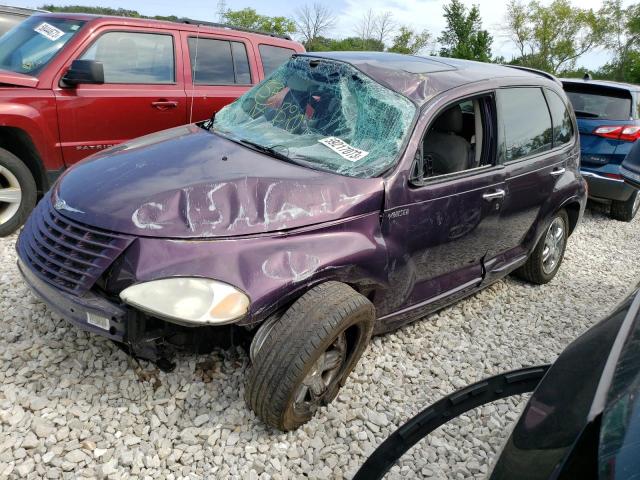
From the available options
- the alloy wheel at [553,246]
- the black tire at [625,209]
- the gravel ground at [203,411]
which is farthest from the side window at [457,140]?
the black tire at [625,209]

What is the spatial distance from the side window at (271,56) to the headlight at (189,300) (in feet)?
13.8

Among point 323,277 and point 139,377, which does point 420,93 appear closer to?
point 323,277

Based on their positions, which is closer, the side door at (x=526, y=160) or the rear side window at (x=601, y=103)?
the side door at (x=526, y=160)

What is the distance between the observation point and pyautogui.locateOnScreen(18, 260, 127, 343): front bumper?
218 cm

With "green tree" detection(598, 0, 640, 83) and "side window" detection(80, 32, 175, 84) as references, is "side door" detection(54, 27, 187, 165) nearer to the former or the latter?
"side window" detection(80, 32, 175, 84)

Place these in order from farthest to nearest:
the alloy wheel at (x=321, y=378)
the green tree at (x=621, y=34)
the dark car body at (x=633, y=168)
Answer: the green tree at (x=621, y=34) → the alloy wheel at (x=321, y=378) → the dark car body at (x=633, y=168)

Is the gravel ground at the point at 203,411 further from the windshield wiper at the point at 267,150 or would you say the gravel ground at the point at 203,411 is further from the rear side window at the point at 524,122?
the rear side window at the point at 524,122

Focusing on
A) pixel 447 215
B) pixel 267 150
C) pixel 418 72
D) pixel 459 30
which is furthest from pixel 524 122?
pixel 459 30

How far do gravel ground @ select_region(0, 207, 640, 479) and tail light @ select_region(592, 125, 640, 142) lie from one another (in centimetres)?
397

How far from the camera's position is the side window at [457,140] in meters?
3.40

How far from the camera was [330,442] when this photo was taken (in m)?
2.46

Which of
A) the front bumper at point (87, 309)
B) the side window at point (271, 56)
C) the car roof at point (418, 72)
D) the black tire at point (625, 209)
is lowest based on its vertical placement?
the black tire at point (625, 209)

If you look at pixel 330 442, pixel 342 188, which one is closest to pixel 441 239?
pixel 342 188

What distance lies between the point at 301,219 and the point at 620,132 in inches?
216
